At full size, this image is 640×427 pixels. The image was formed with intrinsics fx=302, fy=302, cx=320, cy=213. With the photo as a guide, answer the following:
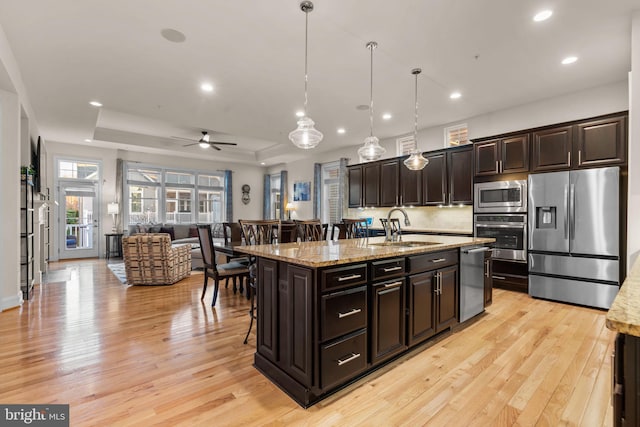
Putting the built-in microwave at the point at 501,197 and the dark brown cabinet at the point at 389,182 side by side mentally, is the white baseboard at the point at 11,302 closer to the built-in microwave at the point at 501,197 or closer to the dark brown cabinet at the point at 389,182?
the dark brown cabinet at the point at 389,182

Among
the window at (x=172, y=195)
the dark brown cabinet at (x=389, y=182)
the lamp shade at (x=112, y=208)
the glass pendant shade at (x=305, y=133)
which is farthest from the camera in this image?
the window at (x=172, y=195)

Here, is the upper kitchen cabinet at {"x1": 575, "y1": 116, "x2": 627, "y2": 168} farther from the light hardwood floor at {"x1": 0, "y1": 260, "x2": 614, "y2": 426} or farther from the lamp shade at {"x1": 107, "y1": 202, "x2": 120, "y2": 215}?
the lamp shade at {"x1": 107, "y1": 202, "x2": 120, "y2": 215}

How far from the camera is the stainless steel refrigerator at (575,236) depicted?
3752mm

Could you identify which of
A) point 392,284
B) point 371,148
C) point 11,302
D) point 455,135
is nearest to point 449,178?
point 455,135

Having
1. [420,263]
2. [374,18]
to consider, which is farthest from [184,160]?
[420,263]

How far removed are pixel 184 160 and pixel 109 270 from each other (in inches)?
174

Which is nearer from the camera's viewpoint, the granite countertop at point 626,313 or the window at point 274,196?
the granite countertop at point 626,313

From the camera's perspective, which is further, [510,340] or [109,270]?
[109,270]

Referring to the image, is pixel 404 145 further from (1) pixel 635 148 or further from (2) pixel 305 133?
(2) pixel 305 133

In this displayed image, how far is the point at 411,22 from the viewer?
2.88m

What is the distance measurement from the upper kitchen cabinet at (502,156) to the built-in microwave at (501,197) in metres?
0.22

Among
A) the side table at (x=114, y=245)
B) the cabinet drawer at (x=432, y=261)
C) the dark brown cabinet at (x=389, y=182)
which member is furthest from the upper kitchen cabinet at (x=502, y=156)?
the side table at (x=114, y=245)

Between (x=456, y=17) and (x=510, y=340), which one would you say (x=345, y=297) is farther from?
(x=456, y=17)

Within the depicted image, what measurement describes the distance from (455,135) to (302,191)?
4892 mm
